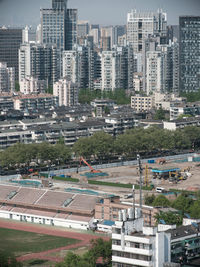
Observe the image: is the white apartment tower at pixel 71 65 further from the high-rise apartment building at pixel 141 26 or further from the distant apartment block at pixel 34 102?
the high-rise apartment building at pixel 141 26

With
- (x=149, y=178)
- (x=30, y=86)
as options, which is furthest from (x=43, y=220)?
(x=30, y=86)

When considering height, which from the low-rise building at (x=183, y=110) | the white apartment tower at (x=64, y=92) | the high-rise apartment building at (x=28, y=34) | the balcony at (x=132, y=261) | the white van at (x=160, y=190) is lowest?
the white van at (x=160, y=190)

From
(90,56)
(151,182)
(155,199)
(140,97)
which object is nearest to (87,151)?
(151,182)

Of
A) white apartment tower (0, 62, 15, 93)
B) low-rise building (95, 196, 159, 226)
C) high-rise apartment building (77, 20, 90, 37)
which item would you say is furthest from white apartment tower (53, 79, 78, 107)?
high-rise apartment building (77, 20, 90, 37)

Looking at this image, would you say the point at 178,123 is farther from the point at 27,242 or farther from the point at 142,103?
the point at 27,242

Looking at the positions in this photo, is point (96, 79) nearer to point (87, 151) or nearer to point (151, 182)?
point (87, 151)

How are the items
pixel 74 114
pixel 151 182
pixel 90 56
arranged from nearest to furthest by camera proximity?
pixel 151 182
pixel 74 114
pixel 90 56

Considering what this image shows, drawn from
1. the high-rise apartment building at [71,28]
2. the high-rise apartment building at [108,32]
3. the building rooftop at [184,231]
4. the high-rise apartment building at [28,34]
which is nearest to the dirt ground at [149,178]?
the building rooftop at [184,231]
